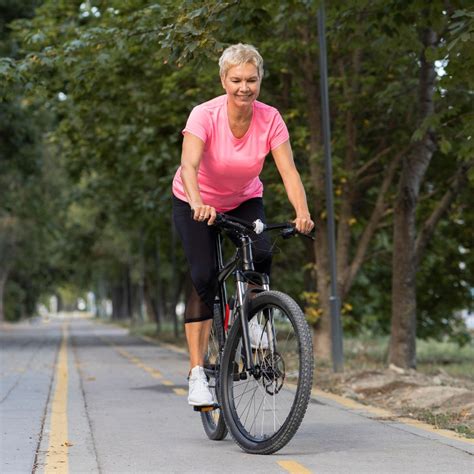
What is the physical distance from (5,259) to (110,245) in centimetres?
713

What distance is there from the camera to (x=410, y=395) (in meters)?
9.66

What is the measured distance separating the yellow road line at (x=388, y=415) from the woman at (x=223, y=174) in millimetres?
1623

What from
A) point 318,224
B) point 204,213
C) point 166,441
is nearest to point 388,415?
point 166,441

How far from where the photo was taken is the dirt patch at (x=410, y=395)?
7.83 m

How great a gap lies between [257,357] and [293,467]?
669mm

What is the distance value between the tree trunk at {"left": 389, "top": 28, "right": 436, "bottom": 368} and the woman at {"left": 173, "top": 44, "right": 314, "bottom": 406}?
8.49 metres

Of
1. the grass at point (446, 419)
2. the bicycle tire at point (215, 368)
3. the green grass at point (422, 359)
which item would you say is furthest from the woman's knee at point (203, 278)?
the green grass at point (422, 359)

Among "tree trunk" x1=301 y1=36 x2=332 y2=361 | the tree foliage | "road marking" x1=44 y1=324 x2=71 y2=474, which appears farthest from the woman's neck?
"tree trunk" x1=301 y1=36 x2=332 y2=361

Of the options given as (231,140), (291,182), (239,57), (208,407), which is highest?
(239,57)

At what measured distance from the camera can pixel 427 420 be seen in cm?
780

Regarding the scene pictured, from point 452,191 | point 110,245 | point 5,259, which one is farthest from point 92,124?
→ point 5,259

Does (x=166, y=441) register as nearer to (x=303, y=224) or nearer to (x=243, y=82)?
(x=303, y=224)

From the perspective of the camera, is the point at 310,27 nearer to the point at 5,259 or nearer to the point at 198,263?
the point at 198,263

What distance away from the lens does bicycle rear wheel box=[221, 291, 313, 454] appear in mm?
5488
